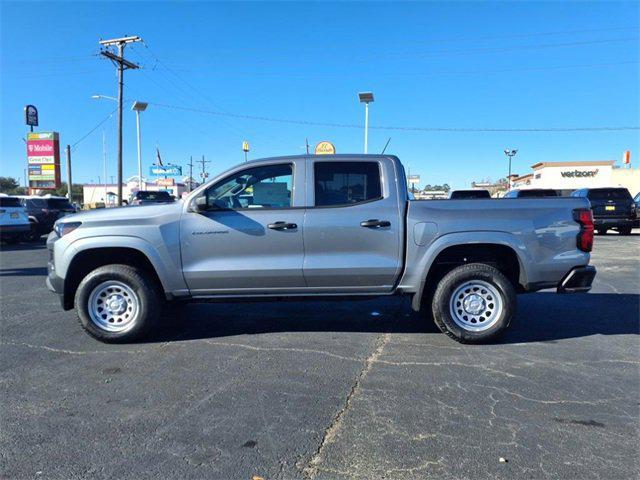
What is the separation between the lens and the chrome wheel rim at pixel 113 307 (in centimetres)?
528

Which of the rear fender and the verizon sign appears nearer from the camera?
the rear fender

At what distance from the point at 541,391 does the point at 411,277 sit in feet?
5.55

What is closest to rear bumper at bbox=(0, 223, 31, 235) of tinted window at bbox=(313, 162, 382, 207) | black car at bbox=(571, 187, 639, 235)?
tinted window at bbox=(313, 162, 382, 207)

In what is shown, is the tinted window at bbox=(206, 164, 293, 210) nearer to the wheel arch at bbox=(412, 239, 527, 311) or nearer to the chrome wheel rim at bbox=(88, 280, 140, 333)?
the chrome wheel rim at bbox=(88, 280, 140, 333)

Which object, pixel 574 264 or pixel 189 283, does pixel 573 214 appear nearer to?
pixel 574 264

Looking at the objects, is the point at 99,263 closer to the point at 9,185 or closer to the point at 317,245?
the point at 317,245

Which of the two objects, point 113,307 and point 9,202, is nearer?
point 113,307

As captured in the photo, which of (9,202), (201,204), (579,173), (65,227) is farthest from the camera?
(579,173)

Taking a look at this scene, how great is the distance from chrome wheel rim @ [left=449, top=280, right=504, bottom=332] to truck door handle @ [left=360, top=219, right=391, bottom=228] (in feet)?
3.40

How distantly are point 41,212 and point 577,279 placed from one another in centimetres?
1878

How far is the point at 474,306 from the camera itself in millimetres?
5234

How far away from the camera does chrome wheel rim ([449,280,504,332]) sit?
17.1 feet

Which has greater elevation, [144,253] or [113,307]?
[144,253]

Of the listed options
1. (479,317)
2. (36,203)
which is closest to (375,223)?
(479,317)
